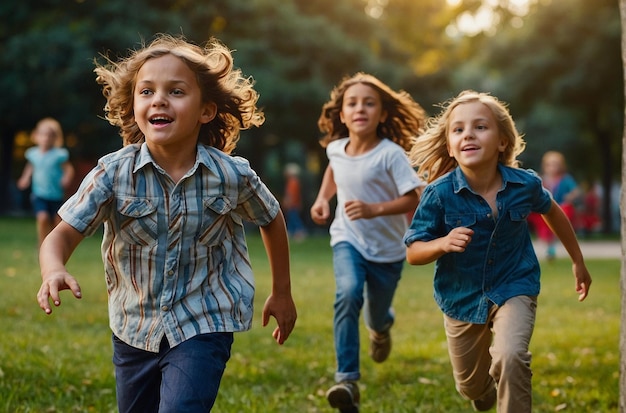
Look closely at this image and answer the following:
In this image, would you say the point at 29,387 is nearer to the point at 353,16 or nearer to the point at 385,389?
the point at 385,389

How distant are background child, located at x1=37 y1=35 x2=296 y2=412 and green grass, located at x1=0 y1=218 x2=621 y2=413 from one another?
5.60 ft

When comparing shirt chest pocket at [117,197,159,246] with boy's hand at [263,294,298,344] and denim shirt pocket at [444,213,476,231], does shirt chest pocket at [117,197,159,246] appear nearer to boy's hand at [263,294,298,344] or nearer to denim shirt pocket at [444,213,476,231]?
boy's hand at [263,294,298,344]

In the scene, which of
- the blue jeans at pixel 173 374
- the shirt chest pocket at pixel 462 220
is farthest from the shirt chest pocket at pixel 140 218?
the shirt chest pocket at pixel 462 220

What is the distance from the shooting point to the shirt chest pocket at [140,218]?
355cm

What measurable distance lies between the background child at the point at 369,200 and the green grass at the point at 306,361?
1.48ft

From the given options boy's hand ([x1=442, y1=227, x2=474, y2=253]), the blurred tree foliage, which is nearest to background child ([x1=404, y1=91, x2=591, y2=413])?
boy's hand ([x1=442, y1=227, x2=474, y2=253])

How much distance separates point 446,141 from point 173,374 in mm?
2043

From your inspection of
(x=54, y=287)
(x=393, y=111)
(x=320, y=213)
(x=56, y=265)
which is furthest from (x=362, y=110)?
(x=54, y=287)

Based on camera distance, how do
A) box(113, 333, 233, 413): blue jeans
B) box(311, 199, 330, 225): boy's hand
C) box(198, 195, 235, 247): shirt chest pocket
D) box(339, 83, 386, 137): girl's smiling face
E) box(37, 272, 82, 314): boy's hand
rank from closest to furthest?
box(37, 272, 82, 314): boy's hand < box(113, 333, 233, 413): blue jeans < box(198, 195, 235, 247): shirt chest pocket < box(311, 199, 330, 225): boy's hand < box(339, 83, 386, 137): girl's smiling face

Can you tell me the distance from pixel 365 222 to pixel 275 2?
24.6m

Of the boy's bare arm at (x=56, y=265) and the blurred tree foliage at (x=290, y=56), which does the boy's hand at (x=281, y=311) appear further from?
the blurred tree foliage at (x=290, y=56)

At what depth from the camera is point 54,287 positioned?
310 cm

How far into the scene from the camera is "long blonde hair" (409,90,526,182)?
456cm

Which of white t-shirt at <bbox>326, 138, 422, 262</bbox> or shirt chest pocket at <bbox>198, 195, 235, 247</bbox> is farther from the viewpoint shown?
white t-shirt at <bbox>326, 138, 422, 262</bbox>
